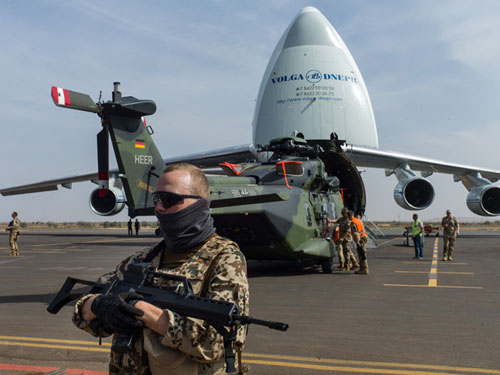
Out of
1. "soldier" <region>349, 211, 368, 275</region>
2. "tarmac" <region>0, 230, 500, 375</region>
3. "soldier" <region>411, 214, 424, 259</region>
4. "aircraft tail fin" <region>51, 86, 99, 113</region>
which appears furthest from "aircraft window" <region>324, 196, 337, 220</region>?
"aircraft tail fin" <region>51, 86, 99, 113</region>

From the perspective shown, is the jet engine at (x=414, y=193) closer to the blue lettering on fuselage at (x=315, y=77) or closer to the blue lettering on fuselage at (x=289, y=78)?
the blue lettering on fuselage at (x=315, y=77)

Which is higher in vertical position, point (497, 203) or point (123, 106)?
point (123, 106)

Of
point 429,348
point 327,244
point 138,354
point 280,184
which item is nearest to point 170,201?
point 138,354

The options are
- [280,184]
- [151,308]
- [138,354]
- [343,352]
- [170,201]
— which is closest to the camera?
[151,308]

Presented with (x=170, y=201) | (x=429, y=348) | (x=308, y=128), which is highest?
(x=308, y=128)

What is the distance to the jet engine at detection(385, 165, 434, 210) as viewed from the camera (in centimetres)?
2092

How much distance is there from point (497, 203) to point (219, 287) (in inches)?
917

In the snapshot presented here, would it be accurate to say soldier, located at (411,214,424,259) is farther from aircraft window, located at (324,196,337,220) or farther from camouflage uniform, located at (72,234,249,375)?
camouflage uniform, located at (72,234,249,375)

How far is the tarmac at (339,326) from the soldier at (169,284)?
2.55m

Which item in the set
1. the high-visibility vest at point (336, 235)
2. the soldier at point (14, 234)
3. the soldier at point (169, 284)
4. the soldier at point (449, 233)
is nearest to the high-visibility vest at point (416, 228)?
the soldier at point (449, 233)

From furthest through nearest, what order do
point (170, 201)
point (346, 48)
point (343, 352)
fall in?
1. point (346, 48)
2. point (343, 352)
3. point (170, 201)

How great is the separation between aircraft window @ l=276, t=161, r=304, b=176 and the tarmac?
2.43 metres

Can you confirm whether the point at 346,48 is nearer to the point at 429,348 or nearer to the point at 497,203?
the point at 497,203

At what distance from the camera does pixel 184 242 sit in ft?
8.11
